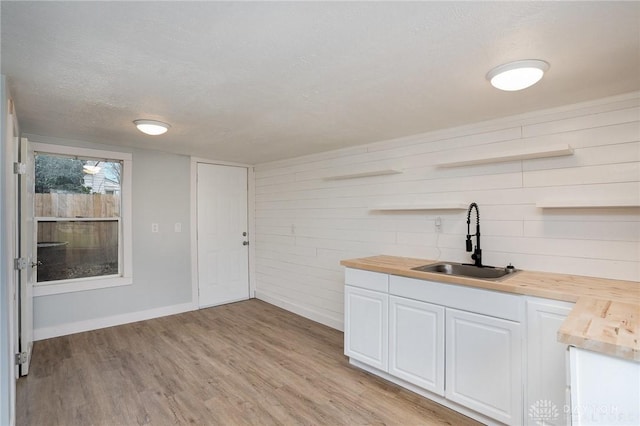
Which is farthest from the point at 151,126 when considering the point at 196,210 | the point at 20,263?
the point at 196,210

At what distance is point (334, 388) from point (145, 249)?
10.0 ft

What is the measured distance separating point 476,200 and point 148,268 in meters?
4.02

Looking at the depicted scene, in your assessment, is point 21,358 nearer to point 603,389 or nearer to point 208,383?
point 208,383

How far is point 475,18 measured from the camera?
1.40m

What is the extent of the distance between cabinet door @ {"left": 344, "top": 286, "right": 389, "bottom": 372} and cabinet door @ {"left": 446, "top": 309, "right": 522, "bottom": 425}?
0.56 meters

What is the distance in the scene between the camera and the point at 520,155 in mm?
2473

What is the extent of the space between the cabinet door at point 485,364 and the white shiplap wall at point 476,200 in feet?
2.47

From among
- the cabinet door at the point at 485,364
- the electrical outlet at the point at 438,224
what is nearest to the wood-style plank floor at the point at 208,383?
the cabinet door at the point at 485,364

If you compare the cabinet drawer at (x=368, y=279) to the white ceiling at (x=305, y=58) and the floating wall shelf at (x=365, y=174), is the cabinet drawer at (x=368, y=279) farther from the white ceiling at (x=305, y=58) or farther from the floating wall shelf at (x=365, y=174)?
the white ceiling at (x=305, y=58)

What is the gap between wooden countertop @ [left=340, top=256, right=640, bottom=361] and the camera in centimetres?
117

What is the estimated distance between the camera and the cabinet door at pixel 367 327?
274 centimetres

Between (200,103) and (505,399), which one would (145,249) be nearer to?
(200,103)

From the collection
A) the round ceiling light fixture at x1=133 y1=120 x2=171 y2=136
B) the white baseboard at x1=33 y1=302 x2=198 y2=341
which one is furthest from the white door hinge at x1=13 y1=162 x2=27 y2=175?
the white baseboard at x1=33 y1=302 x2=198 y2=341

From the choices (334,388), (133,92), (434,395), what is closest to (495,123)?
(434,395)
